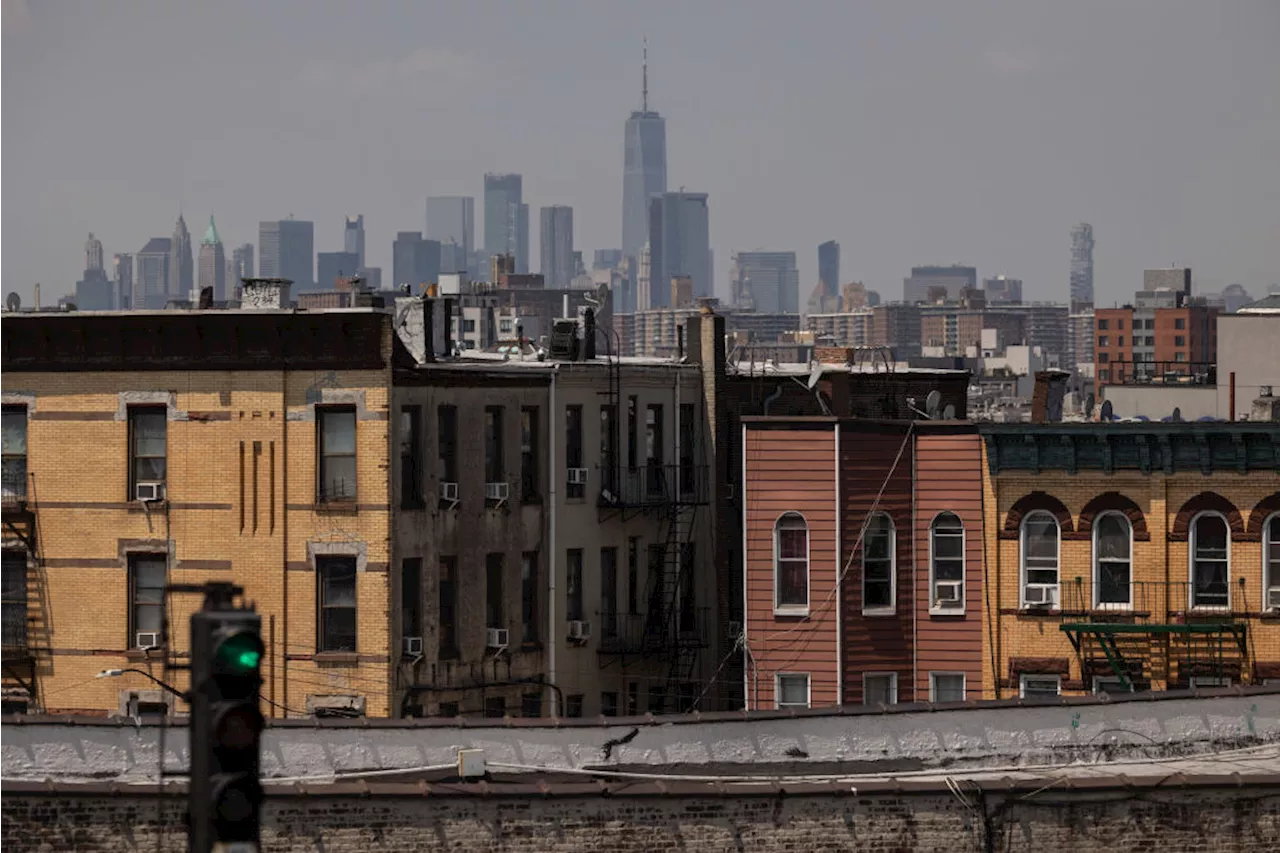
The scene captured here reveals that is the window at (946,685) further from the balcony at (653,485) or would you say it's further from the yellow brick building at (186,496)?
the yellow brick building at (186,496)

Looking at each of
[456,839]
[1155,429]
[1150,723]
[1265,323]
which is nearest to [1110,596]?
[1155,429]

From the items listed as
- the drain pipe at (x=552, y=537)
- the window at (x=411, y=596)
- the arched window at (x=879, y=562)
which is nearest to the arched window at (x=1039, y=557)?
the arched window at (x=879, y=562)

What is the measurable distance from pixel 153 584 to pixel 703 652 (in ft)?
44.2

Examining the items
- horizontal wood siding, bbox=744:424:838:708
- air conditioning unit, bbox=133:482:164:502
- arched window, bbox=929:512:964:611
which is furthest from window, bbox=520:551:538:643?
arched window, bbox=929:512:964:611

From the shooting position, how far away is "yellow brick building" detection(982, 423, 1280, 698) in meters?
46.2

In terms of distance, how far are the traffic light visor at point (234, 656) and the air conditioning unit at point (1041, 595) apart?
3328cm

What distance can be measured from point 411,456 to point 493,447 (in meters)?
3.24

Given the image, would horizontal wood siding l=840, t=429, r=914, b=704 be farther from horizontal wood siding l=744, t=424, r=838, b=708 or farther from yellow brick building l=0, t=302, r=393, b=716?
yellow brick building l=0, t=302, r=393, b=716

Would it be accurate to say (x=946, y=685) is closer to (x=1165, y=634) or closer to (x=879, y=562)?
(x=879, y=562)

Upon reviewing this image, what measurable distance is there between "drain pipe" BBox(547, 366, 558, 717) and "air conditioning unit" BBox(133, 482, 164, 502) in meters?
8.00

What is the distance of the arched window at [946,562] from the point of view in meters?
48.2

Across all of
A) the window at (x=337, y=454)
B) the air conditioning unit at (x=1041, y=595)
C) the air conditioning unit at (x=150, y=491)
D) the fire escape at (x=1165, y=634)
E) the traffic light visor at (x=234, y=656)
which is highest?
the window at (x=337, y=454)

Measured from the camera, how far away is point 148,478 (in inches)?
1831

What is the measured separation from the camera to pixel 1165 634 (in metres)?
46.2
